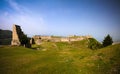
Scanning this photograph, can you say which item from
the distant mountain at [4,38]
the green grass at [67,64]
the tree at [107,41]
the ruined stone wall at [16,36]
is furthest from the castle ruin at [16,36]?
the tree at [107,41]

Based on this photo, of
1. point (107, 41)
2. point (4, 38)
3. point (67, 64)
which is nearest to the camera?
point (67, 64)

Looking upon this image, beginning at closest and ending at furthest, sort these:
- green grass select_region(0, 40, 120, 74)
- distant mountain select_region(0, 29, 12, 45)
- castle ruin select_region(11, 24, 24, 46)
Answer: green grass select_region(0, 40, 120, 74), castle ruin select_region(11, 24, 24, 46), distant mountain select_region(0, 29, 12, 45)

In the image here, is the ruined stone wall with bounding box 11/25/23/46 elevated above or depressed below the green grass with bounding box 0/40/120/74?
above

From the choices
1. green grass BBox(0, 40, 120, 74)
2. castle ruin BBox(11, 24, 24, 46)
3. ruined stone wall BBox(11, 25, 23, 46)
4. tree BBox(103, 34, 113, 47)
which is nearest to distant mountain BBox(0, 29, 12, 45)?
ruined stone wall BBox(11, 25, 23, 46)

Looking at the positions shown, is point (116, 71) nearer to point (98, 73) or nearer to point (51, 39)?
point (98, 73)

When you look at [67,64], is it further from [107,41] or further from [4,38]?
[4,38]

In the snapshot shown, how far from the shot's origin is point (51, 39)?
107000 millimetres

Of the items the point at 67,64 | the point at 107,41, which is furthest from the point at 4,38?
the point at 67,64

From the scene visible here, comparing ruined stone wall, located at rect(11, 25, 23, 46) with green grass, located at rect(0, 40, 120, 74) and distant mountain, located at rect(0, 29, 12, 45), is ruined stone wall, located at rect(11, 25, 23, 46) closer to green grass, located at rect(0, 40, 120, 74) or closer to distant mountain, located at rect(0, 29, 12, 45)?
distant mountain, located at rect(0, 29, 12, 45)

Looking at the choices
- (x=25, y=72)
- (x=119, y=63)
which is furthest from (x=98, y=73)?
(x=25, y=72)

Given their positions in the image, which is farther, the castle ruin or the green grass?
the castle ruin

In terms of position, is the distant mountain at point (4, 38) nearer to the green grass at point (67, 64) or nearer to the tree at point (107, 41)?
the tree at point (107, 41)

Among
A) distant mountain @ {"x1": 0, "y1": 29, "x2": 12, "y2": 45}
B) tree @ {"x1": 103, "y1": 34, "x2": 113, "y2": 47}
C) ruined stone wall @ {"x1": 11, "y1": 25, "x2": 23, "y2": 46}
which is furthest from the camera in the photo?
distant mountain @ {"x1": 0, "y1": 29, "x2": 12, "y2": 45}

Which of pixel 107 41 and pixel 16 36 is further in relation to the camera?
pixel 107 41
